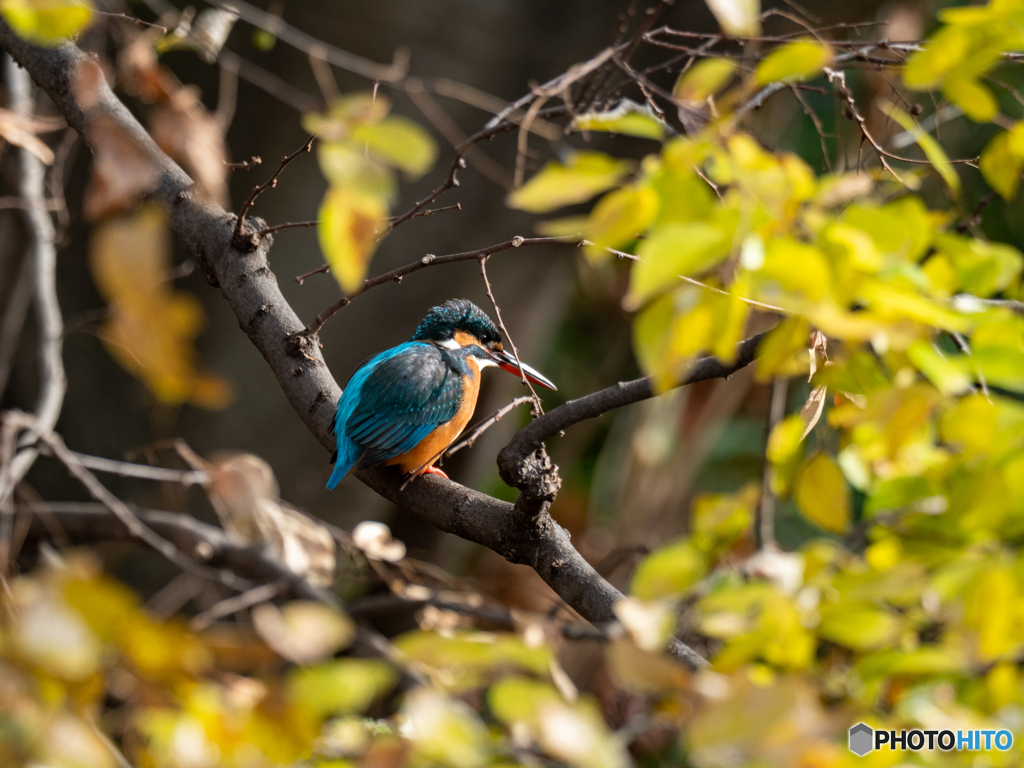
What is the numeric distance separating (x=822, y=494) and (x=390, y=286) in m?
2.45

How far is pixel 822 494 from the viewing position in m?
0.67

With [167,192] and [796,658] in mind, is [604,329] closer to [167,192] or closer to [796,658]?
[167,192]

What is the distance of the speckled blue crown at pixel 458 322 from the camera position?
2.13 metres

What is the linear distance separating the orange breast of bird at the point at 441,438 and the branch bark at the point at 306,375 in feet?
0.28

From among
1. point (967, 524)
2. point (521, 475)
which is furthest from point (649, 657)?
point (521, 475)

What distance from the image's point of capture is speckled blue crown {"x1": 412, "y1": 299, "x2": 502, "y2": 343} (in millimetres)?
2135

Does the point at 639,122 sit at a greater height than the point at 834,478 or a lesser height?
greater

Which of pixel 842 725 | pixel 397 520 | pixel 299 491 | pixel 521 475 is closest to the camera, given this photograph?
pixel 842 725

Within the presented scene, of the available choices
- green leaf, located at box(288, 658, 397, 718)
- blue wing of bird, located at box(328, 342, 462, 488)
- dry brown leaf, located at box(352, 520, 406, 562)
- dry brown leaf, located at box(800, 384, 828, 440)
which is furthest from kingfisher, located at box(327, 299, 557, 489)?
green leaf, located at box(288, 658, 397, 718)

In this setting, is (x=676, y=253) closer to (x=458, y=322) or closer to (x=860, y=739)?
(x=860, y=739)

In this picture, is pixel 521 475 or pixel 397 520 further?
pixel 397 520

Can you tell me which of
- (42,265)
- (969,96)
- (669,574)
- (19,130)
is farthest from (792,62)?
(42,265)

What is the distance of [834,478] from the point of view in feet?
2.19

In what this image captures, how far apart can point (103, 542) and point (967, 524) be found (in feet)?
8.74
